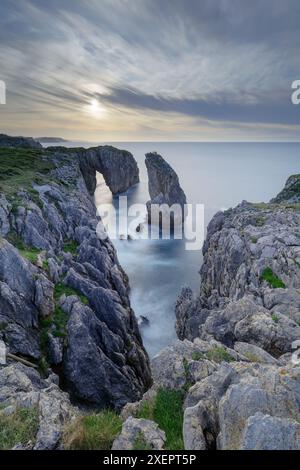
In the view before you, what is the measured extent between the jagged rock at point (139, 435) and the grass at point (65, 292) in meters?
18.6

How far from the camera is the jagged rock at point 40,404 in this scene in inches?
389

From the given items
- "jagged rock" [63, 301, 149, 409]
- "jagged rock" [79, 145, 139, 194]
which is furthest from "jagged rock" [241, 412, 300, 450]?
"jagged rock" [79, 145, 139, 194]

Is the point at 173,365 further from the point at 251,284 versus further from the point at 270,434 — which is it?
the point at 251,284

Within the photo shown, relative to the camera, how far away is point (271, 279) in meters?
27.9

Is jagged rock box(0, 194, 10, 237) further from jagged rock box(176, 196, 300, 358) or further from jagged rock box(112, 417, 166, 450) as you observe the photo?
jagged rock box(112, 417, 166, 450)

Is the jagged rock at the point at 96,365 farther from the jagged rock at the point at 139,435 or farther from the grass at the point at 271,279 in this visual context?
the grass at the point at 271,279

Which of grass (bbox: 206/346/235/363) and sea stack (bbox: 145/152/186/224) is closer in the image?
grass (bbox: 206/346/235/363)

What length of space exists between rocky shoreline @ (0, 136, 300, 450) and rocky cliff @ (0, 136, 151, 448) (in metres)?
0.10

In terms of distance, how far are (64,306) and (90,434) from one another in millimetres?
16983

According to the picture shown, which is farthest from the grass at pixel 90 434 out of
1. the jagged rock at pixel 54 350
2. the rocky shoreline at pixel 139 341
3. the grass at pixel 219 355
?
the jagged rock at pixel 54 350

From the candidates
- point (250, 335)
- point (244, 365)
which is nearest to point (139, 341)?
point (250, 335)

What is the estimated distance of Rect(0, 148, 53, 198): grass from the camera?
1743 inches

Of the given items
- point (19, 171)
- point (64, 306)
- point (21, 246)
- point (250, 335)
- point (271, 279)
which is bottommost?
point (64, 306)

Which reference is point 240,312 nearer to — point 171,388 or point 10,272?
point 171,388
